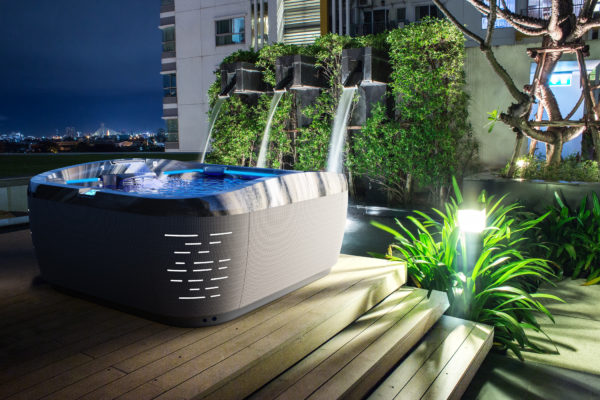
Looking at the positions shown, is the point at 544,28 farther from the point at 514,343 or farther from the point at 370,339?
the point at 370,339

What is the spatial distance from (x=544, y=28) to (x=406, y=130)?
2.34 metres

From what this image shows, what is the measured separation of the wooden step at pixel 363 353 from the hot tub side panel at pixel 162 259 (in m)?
0.53

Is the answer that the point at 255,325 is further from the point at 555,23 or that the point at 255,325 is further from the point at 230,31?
the point at 230,31

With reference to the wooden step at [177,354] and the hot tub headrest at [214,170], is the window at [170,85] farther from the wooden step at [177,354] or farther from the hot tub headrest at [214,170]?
the wooden step at [177,354]

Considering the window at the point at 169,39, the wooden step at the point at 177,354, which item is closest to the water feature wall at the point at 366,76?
the wooden step at the point at 177,354

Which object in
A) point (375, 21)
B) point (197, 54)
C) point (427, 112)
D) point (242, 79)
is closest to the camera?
point (427, 112)

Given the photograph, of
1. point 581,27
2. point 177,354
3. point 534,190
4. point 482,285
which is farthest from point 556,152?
point 177,354

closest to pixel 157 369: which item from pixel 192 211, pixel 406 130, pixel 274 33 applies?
pixel 192 211

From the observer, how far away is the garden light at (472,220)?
306cm

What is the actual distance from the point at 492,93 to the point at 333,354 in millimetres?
6048

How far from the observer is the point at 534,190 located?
516cm

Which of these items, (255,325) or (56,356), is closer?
(56,356)

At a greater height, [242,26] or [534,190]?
[242,26]

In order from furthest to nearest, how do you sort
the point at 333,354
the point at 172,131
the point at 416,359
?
1. the point at 172,131
2. the point at 416,359
3. the point at 333,354
